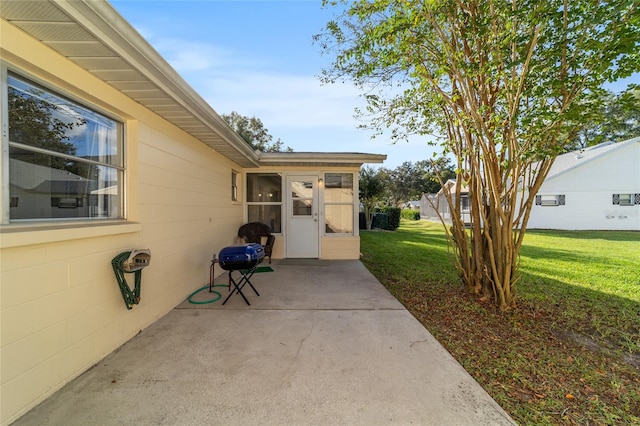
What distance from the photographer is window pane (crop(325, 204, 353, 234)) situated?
6.95m

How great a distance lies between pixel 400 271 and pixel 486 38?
4260 millimetres

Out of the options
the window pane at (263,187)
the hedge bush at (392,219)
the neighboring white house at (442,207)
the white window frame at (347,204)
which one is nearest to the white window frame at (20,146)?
the window pane at (263,187)

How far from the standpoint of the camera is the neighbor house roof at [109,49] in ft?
5.40

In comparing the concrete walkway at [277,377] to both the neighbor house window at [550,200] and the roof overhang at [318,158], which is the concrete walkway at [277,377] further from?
the neighbor house window at [550,200]

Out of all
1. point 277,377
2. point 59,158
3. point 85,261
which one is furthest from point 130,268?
point 277,377

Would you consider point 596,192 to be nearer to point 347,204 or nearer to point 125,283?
point 347,204

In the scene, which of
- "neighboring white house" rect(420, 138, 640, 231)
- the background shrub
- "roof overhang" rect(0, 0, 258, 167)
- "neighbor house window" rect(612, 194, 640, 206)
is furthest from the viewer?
the background shrub

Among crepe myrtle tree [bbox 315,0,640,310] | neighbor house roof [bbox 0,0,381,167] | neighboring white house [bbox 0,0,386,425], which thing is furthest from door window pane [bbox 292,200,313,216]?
neighbor house roof [bbox 0,0,381,167]

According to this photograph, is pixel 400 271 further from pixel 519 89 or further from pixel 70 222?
pixel 70 222

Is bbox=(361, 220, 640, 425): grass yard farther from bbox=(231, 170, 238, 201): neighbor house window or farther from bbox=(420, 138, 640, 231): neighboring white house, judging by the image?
bbox=(420, 138, 640, 231): neighboring white house

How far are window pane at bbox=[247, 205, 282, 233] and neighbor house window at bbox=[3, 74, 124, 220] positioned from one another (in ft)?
13.9

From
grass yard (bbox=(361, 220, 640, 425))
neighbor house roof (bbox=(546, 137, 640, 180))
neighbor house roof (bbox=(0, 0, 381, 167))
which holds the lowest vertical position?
grass yard (bbox=(361, 220, 640, 425))

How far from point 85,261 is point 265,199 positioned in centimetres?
482

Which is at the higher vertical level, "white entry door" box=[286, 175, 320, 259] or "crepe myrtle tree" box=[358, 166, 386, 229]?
"crepe myrtle tree" box=[358, 166, 386, 229]
